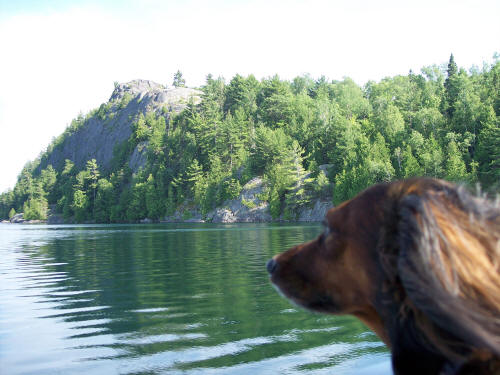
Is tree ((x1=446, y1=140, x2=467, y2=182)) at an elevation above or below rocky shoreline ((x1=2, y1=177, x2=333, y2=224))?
above

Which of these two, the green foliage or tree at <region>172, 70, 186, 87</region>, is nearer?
the green foliage

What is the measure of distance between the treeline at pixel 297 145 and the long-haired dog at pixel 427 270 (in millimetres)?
41074

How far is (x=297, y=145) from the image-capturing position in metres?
82.2

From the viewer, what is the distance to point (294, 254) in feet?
8.89

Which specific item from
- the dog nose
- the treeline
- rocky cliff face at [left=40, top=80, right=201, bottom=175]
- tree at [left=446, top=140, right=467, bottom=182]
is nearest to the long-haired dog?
the dog nose

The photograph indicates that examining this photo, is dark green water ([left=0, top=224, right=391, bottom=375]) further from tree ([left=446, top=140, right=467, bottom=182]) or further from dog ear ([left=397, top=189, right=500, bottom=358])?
tree ([left=446, top=140, right=467, bottom=182])

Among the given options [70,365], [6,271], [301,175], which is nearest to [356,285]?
[70,365]

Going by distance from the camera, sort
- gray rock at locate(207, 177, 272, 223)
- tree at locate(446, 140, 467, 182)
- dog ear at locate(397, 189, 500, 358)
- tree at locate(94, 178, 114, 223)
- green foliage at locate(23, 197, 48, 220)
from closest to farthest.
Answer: dog ear at locate(397, 189, 500, 358) → tree at locate(446, 140, 467, 182) → gray rock at locate(207, 177, 272, 223) → tree at locate(94, 178, 114, 223) → green foliage at locate(23, 197, 48, 220)

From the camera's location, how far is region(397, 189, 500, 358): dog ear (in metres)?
1.62

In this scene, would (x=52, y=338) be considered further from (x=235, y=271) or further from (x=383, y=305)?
(x=235, y=271)

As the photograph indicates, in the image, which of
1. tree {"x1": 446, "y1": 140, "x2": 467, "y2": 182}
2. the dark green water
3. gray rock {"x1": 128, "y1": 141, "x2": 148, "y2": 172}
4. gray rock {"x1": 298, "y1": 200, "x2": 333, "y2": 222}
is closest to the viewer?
the dark green water

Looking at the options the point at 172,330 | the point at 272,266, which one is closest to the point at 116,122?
the point at 172,330

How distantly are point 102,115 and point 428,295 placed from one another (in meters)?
178

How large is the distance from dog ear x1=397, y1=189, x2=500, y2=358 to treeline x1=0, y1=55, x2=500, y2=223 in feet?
136
